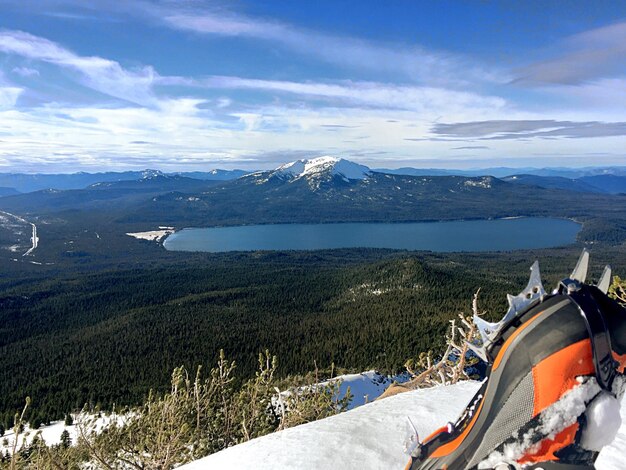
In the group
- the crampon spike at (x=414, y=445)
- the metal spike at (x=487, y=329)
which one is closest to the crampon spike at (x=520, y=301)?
the metal spike at (x=487, y=329)

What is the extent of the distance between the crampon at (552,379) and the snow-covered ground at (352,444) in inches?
83.2

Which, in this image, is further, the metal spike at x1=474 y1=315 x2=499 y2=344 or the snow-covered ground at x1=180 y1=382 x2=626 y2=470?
the snow-covered ground at x1=180 y1=382 x2=626 y2=470

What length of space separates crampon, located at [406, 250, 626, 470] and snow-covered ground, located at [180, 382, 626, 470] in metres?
2.11

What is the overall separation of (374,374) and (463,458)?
3532 centimetres

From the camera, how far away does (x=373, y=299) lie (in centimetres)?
8881

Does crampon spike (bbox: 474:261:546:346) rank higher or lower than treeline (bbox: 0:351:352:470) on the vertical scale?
higher

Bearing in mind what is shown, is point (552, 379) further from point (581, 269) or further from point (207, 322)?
point (207, 322)

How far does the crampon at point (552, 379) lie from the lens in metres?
2.28

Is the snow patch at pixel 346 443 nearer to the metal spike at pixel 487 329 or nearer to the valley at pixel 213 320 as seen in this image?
the metal spike at pixel 487 329

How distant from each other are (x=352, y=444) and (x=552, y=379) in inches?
115

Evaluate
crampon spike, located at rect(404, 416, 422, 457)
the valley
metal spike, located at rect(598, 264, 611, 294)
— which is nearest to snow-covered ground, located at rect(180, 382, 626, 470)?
crampon spike, located at rect(404, 416, 422, 457)

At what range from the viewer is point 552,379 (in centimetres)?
235

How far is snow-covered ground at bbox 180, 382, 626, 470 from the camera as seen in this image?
4398mm

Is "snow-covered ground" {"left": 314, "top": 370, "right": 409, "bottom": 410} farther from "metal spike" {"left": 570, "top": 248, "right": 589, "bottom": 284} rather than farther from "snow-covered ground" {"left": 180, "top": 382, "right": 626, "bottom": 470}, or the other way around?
"metal spike" {"left": 570, "top": 248, "right": 589, "bottom": 284}
